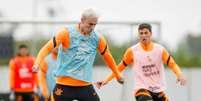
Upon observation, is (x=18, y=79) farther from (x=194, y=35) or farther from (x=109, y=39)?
(x=194, y=35)

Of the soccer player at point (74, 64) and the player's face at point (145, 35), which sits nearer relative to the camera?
the soccer player at point (74, 64)

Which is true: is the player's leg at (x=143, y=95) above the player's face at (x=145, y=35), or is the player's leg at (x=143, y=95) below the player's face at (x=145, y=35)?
below

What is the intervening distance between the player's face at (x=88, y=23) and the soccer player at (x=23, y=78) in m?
8.43

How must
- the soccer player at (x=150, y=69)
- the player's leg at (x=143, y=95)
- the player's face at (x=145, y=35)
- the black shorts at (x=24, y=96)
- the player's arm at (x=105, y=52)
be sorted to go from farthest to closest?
→ the black shorts at (x=24, y=96) < the soccer player at (x=150, y=69) < the player's leg at (x=143, y=95) < the player's face at (x=145, y=35) < the player's arm at (x=105, y=52)

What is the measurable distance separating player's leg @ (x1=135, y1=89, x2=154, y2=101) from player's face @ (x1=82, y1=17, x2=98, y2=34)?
2011 millimetres

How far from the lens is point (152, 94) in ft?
41.3

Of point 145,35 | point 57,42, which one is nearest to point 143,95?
point 145,35

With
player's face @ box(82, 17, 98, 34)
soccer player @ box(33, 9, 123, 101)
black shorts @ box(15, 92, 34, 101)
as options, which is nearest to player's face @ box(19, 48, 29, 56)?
black shorts @ box(15, 92, 34, 101)

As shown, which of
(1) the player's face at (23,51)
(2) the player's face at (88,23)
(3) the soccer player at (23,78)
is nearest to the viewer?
(2) the player's face at (88,23)

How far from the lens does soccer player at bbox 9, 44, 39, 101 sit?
1900 cm

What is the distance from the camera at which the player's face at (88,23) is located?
34.1ft

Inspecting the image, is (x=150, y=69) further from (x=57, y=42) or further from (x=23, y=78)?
(x=23, y=78)

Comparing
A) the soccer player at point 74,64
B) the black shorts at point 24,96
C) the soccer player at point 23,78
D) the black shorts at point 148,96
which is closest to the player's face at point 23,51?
the soccer player at point 23,78

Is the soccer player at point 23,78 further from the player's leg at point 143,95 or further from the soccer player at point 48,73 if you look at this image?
the player's leg at point 143,95
